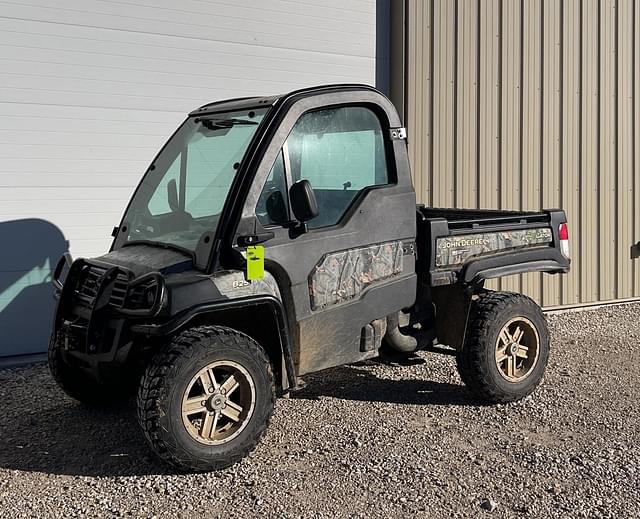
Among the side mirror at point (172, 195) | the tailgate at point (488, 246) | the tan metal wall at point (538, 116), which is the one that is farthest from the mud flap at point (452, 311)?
the tan metal wall at point (538, 116)

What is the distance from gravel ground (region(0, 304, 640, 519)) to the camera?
4.08 metres

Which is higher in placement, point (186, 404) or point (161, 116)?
point (161, 116)

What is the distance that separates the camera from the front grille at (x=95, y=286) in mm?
4637

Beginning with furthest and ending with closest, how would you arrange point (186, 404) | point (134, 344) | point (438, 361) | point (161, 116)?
point (161, 116) → point (438, 361) → point (134, 344) → point (186, 404)

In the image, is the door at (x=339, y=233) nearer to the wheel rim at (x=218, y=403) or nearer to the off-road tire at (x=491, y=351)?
the wheel rim at (x=218, y=403)

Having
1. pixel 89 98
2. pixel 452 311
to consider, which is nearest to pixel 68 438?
pixel 452 311

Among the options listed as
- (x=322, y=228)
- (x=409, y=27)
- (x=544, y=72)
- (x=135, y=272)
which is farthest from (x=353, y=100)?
(x=544, y=72)

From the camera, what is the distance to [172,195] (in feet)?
17.2

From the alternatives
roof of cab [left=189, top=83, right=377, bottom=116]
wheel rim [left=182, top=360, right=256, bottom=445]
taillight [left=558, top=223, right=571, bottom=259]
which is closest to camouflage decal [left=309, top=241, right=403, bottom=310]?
wheel rim [left=182, top=360, right=256, bottom=445]

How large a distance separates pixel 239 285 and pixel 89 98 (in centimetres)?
350

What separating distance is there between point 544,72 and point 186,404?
6783 millimetres

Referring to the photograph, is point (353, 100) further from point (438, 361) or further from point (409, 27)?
point (409, 27)

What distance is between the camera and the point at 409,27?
8.61 metres

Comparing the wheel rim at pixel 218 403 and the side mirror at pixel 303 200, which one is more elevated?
the side mirror at pixel 303 200
